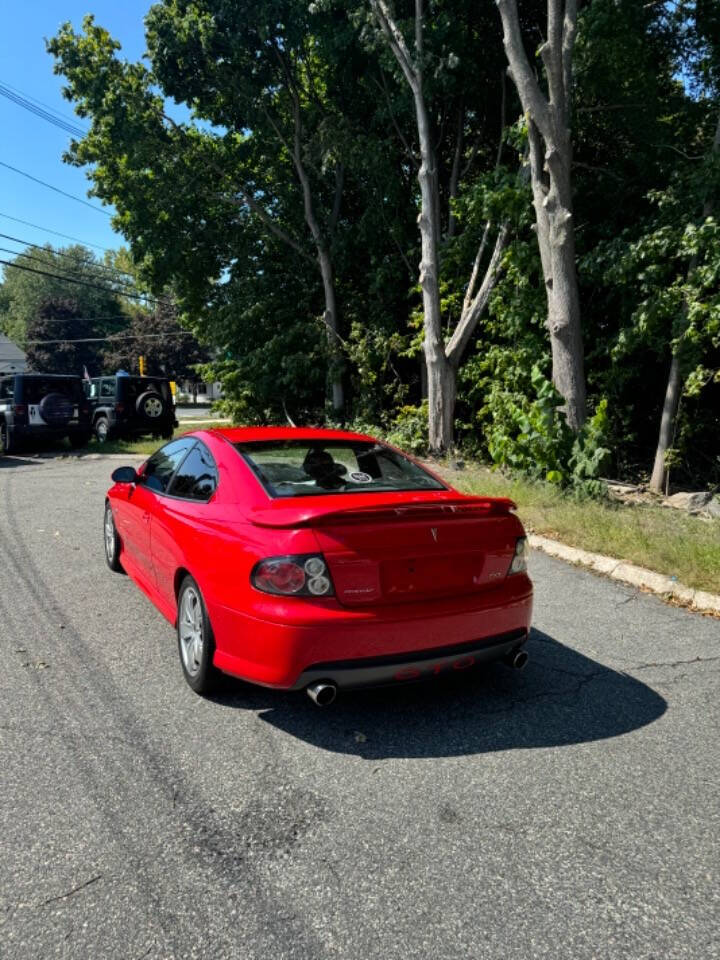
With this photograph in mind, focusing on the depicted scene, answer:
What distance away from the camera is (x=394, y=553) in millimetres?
3244

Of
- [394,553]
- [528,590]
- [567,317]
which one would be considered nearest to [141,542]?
[394,553]

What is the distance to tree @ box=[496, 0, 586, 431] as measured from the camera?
1050 centimetres

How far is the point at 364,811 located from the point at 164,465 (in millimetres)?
3054

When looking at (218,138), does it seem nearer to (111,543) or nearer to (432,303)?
(432,303)

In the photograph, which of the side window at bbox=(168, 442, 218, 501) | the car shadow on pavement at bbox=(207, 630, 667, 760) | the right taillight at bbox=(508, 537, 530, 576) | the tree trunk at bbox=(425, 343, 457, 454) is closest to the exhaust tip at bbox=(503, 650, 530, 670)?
the car shadow on pavement at bbox=(207, 630, 667, 760)

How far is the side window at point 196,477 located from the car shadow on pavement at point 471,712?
1126 millimetres

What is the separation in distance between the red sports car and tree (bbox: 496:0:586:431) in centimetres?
719

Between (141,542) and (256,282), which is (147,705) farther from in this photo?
(256,282)

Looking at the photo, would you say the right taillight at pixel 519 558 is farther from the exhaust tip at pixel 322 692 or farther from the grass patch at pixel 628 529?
the grass patch at pixel 628 529

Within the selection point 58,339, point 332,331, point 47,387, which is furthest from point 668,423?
point 58,339

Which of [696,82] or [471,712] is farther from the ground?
[696,82]

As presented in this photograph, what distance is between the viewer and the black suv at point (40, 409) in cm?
1680

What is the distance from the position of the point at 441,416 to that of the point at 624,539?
8566 millimetres

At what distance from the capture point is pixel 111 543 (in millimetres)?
6090
